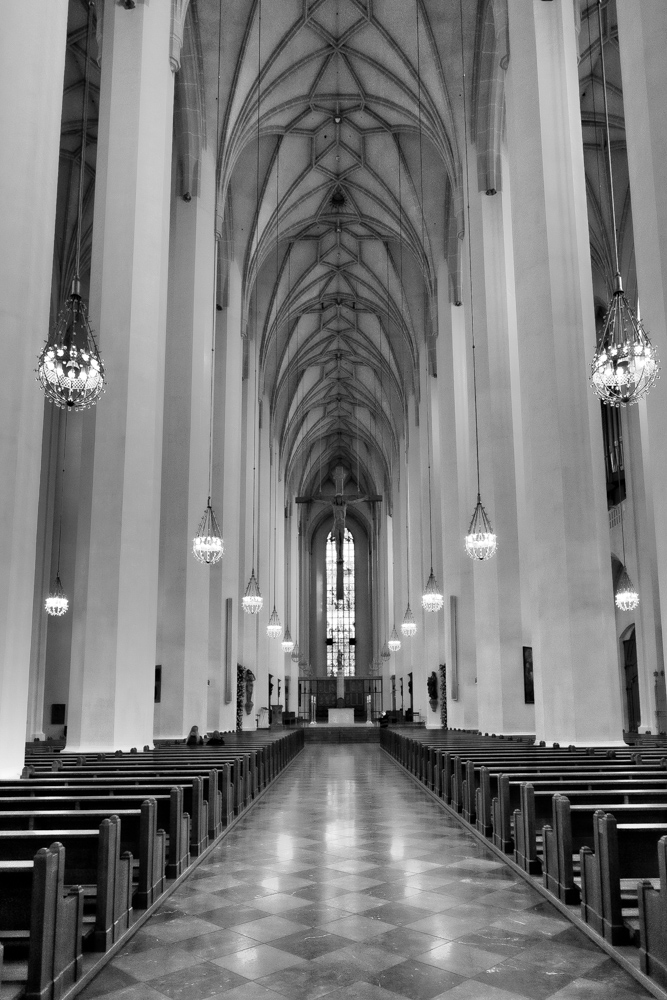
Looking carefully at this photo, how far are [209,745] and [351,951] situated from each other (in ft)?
29.9

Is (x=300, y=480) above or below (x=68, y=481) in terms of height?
above

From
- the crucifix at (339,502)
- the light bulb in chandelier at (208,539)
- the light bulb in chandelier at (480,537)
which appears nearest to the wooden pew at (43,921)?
the light bulb in chandelier at (208,539)

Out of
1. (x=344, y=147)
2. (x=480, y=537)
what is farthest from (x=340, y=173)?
(x=480, y=537)

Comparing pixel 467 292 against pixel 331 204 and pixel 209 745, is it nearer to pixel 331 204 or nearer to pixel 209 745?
pixel 331 204

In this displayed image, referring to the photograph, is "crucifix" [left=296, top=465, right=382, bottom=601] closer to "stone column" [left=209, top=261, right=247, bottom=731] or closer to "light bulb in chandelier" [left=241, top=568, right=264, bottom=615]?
"stone column" [left=209, top=261, right=247, bottom=731]

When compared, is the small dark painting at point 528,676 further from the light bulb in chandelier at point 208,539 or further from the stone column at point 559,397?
the light bulb in chandelier at point 208,539

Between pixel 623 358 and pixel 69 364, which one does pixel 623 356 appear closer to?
pixel 623 358

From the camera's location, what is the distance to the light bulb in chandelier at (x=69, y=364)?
23.6 feet

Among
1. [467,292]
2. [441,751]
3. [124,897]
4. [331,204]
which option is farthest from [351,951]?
[331,204]

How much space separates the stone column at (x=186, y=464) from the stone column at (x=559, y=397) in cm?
647

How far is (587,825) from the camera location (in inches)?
196

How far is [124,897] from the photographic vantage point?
4.34 meters

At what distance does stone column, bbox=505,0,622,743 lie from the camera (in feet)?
34.2

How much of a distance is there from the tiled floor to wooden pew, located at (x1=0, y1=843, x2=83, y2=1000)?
21 centimetres
